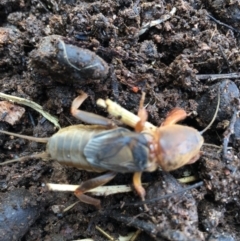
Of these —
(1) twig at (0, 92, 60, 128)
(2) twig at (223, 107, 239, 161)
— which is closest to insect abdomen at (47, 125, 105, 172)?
(1) twig at (0, 92, 60, 128)

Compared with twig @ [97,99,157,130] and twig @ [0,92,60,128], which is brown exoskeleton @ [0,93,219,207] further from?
twig @ [0,92,60,128]

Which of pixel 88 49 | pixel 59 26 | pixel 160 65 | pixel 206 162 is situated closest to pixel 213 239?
pixel 206 162

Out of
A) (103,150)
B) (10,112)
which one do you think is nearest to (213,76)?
(103,150)

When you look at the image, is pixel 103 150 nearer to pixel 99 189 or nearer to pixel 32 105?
pixel 99 189

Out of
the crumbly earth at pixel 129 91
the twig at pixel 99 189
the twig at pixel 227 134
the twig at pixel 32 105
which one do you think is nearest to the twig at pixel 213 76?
the crumbly earth at pixel 129 91

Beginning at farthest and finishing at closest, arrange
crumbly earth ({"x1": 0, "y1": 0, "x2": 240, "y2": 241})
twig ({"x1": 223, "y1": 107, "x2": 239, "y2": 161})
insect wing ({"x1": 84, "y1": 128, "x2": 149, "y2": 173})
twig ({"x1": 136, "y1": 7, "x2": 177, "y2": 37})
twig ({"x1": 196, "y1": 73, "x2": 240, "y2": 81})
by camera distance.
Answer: twig ({"x1": 136, "y1": 7, "x2": 177, "y2": 37})
twig ({"x1": 196, "y1": 73, "x2": 240, "y2": 81})
twig ({"x1": 223, "y1": 107, "x2": 239, "y2": 161})
crumbly earth ({"x1": 0, "y1": 0, "x2": 240, "y2": 241})
insect wing ({"x1": 84, "y1": 128, "x2": 149, "y2": 173})

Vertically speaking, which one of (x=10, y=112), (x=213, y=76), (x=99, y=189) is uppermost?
(x=213, y=76)
